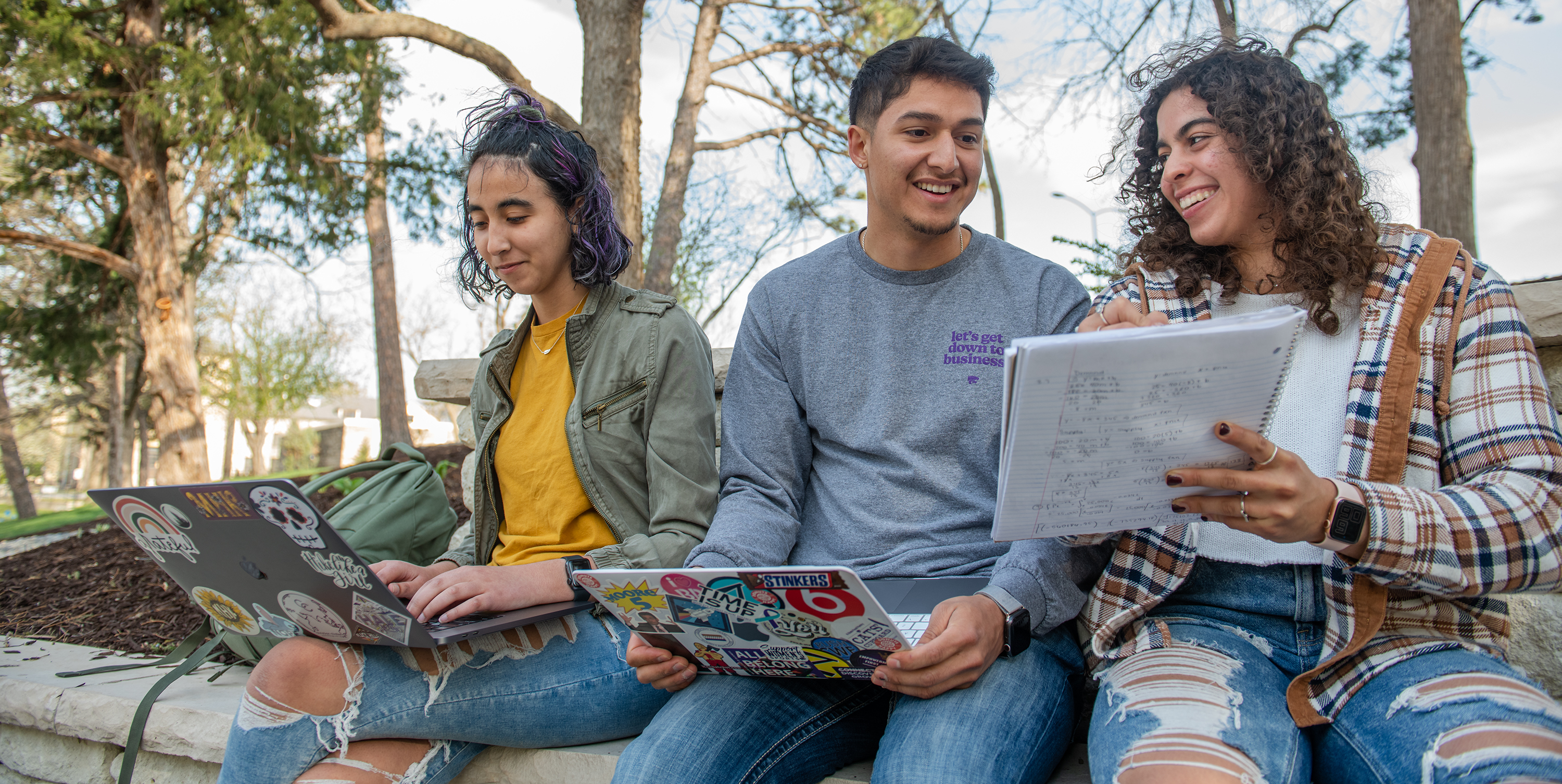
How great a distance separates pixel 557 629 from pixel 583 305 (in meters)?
0.80

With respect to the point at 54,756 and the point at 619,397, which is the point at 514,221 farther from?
the point at 54,756

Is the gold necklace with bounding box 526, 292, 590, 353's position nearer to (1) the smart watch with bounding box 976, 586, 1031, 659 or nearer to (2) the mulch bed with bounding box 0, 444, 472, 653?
(2) the mulch bed with bounding box 0, 444, 472, 653

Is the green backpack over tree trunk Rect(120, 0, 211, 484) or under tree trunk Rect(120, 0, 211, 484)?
under

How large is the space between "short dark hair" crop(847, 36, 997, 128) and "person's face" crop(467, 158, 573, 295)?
2.56ft

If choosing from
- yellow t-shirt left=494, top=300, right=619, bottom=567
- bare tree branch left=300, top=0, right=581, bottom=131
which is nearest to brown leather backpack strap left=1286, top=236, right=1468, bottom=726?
yellow t-shirt left=494, top=300, right=619, bottom=567

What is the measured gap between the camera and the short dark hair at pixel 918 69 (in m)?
1.91

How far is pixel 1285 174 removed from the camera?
1612mm

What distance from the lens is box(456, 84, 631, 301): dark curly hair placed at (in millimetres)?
2023

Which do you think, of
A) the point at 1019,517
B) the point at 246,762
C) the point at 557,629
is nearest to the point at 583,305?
the point at 557,629

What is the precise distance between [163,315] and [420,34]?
6.58m

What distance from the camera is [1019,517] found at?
1.22 meters

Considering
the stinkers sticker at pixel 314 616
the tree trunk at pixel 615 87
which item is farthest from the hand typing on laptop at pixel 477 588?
the tree trunk at pixel 615 87

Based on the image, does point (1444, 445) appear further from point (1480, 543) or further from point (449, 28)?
point (449, 28)

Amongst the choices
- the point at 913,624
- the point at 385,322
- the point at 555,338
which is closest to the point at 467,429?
the point at 555,338
